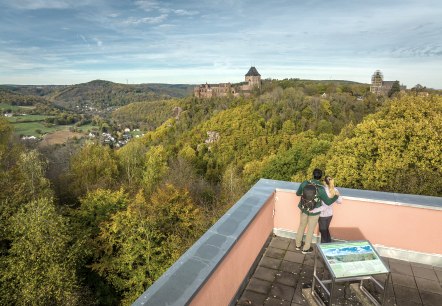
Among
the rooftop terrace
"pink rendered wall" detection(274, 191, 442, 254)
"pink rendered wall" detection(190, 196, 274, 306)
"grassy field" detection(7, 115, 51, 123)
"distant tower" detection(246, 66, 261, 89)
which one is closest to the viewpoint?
"pink rendered wall" detection(190, 196, 274, 306)

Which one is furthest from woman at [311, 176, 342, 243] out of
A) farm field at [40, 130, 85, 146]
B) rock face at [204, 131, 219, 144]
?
farm field at [40, 130, 85, 146]

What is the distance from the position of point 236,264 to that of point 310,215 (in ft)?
4.87

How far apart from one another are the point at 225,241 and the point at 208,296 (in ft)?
1.89

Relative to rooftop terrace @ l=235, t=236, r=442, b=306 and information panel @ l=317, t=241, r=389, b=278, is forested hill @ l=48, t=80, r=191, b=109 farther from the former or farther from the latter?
information panel @ l=317, t=241, r=389, b=278

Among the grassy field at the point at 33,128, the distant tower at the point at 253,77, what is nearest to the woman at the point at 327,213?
the grassy field at the point at 33,128

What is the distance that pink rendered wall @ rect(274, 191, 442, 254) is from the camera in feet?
13.1

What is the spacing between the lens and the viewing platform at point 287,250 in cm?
278

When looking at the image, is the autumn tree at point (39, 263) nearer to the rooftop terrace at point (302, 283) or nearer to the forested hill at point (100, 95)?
the rooftop terrace at point (302, 283)

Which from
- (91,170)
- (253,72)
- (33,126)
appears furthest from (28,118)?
(253,72)

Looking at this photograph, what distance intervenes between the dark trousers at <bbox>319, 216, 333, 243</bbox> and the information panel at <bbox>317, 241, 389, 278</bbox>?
102 cm

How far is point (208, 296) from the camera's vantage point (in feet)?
8.78

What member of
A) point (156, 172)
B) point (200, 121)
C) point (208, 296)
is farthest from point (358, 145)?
point (200, 121)

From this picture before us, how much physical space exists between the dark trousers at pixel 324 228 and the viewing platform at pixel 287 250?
12.3 inches

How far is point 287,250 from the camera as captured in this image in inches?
173
